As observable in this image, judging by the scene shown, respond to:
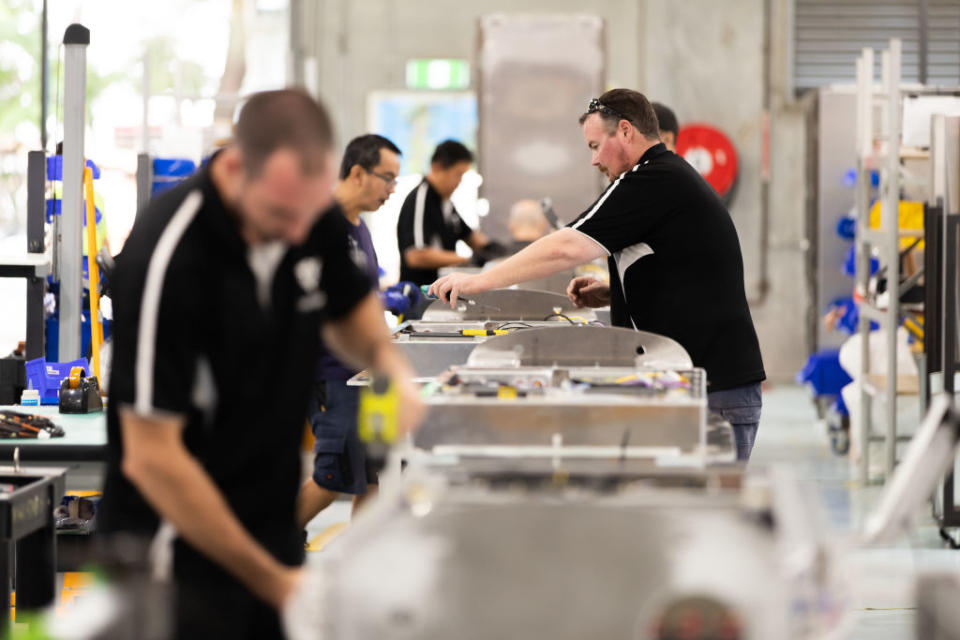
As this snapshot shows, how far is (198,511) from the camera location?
4.83 feet

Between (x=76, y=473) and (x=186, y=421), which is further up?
(x=186, y=421)

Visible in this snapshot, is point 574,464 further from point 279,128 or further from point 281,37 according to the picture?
point 281,37

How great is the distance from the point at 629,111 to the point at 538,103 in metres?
3.69

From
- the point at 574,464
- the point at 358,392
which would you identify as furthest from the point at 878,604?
the point at 574,464

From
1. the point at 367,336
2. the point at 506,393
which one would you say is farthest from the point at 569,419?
the point at 367,336

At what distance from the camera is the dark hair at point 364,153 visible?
3.96 meters

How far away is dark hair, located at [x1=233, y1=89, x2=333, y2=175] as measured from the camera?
4.78ft

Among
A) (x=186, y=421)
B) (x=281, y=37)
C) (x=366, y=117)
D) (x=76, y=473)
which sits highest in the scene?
(x=281, y=37)

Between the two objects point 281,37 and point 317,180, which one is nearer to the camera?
point 317,180

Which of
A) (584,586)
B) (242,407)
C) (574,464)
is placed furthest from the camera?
(574,464)

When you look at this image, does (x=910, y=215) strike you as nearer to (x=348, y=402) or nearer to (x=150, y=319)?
(x=348, y=402)

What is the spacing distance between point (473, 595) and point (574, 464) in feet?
2.36

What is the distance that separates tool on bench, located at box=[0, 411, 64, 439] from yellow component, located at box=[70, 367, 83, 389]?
35 centimetres

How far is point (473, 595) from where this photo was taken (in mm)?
1342
